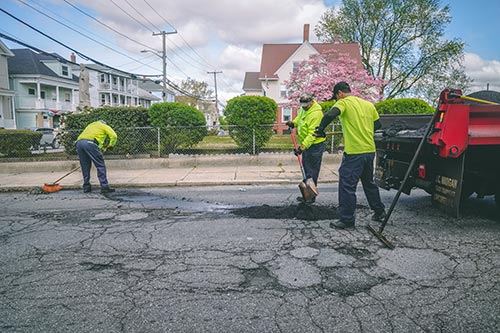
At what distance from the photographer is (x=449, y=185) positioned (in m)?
4.04

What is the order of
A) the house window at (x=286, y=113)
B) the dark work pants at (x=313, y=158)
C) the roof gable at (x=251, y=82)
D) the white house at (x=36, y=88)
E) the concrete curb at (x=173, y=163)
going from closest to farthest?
the dark work pants at (x=313, y=158), the concrete curb at (x=173, y=163), the house window at (x=286, y=113), the white house at (x=36, y=88), the roof gable at (x=251, y=82)

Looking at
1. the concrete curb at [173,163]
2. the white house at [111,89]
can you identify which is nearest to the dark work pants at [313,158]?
the concrete curb at [173,163]

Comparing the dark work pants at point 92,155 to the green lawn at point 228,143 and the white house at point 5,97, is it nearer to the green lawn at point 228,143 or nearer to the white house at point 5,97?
the green lawn at point 228,143

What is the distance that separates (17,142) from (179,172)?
5.89 meters

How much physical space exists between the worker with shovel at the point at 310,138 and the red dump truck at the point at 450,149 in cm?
104

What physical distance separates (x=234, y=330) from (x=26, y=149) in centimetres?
1179

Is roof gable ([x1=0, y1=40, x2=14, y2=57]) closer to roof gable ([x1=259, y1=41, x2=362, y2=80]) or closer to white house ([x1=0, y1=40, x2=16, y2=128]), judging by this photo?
white house ([x1=0, y1=40, x2=16, y2=128])

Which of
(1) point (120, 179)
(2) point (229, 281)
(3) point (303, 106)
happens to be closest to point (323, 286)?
(2) point (229, 281)

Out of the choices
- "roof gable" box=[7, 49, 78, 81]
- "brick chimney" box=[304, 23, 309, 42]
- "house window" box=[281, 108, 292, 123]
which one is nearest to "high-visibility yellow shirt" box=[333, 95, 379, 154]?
"house window" box=[281, 108, 292, 123]

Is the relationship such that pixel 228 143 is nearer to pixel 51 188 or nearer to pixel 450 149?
pixel 51 188

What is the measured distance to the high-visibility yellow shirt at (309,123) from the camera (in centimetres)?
555

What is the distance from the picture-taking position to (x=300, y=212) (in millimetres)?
5199

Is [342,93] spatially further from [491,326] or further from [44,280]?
[44,280]

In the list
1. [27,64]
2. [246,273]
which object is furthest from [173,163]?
[27,64]
